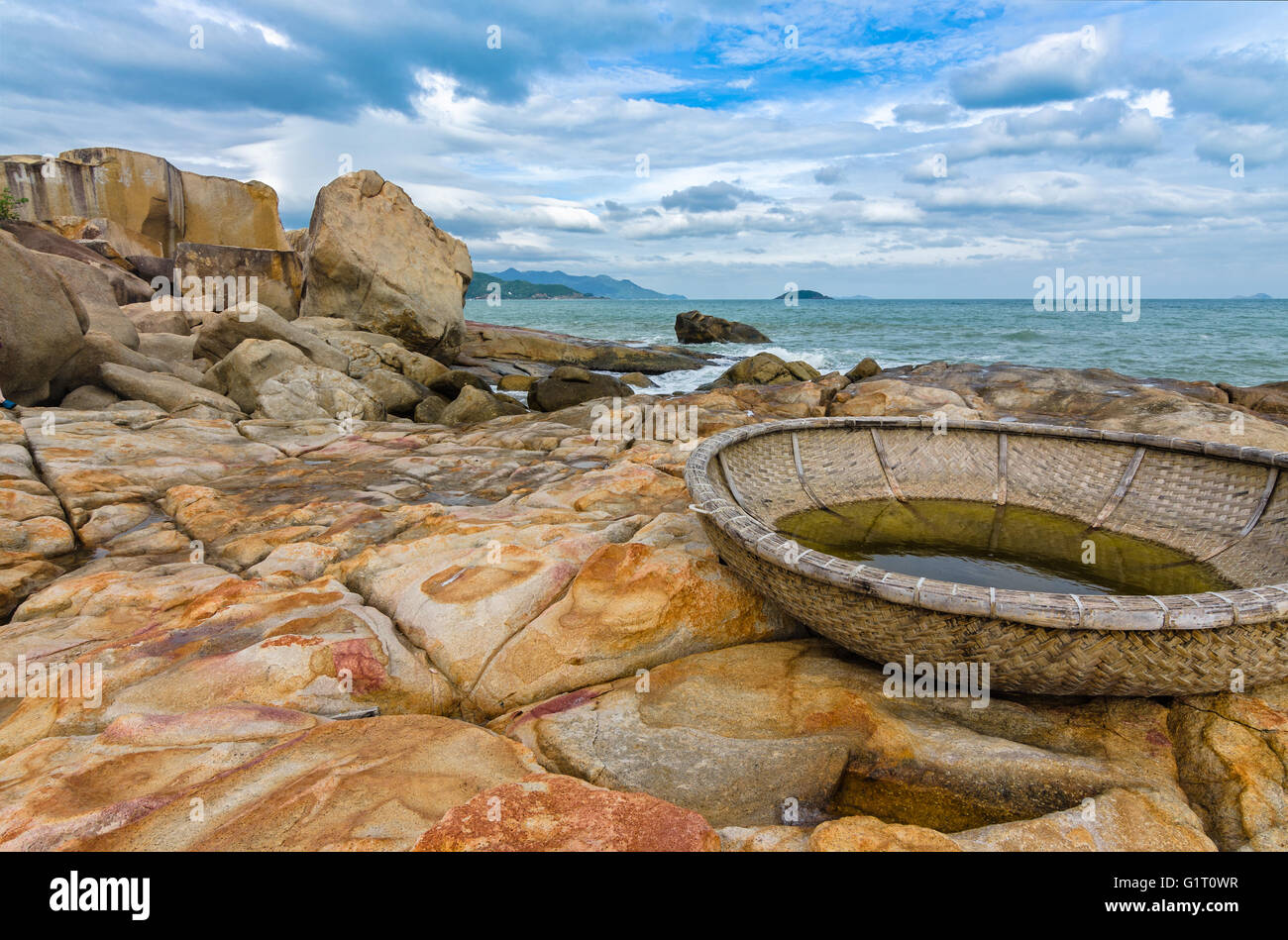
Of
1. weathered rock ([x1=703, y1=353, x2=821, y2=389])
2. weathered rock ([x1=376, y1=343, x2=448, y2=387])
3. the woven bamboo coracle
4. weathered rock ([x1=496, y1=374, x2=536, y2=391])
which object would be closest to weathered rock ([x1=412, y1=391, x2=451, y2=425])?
weathered rock ([x1=376, y1=343, x2=448, y2=387])

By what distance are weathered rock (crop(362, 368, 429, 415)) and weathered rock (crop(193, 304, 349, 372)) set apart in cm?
63

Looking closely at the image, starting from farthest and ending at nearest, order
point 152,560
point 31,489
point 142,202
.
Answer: point 142,202
point 31,489
point 152,560

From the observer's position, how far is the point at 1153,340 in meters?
34.5

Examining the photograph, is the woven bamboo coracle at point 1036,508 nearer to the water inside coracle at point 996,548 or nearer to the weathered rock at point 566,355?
the water inside coracle at point 996,548

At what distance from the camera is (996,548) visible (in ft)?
16.4

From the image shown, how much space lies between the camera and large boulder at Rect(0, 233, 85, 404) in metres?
7.33

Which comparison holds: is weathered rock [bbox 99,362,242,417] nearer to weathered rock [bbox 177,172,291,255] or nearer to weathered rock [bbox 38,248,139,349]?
weathered rock [bbox 38,248,139,349]

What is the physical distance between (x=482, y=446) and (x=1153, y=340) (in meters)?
40.6

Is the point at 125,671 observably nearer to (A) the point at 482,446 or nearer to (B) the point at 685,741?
(B) the point at 685,741

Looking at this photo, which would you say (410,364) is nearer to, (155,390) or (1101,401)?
(155,390)

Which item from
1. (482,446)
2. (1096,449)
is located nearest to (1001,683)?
(1096,449)

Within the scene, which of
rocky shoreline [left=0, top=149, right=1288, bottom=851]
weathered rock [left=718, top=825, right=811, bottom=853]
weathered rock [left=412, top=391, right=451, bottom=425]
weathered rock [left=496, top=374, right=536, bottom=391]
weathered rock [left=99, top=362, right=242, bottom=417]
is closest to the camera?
weathered rock [left=718, top=825, right=811, bottom=853]

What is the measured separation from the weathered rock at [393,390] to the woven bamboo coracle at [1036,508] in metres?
8.56

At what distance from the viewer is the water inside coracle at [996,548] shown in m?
4.34
